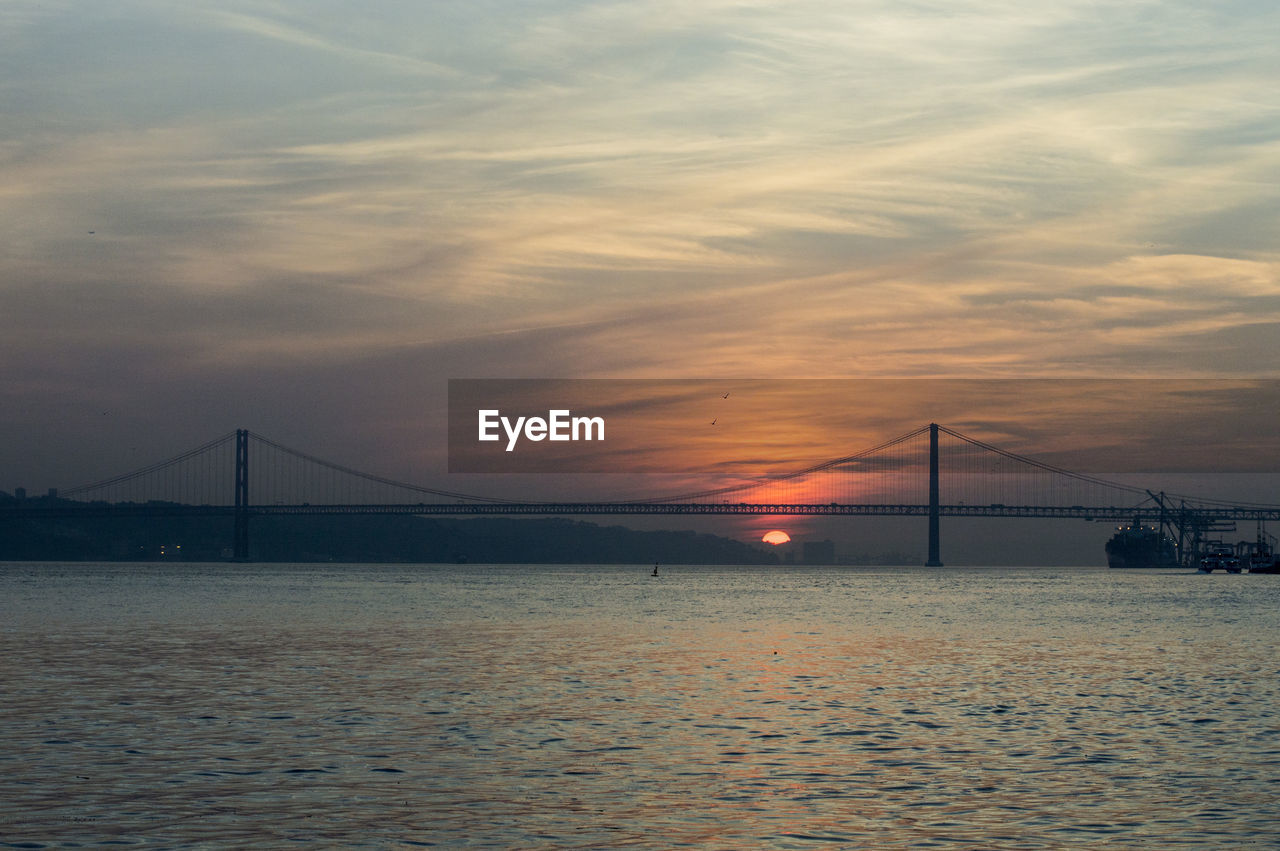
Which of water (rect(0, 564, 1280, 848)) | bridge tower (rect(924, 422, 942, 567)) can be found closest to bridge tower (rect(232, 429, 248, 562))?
bridge tower (rect(924, 422, 942, 567))

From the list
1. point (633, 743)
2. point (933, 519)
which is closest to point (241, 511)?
point (933, 519)

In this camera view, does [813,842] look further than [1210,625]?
No

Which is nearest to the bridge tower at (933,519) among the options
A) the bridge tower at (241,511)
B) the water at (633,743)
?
the bridge tower at (241,511)

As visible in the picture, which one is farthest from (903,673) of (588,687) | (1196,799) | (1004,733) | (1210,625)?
(1210,625)

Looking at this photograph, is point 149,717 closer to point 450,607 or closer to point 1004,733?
point 1004,733

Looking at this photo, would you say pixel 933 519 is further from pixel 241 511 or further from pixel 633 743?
pixel 633 743

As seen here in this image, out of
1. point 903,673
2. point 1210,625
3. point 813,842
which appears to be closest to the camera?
point 813,842

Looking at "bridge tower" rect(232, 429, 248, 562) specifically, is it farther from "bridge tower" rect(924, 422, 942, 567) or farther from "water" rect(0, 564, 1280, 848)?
"water" rect(0, 564, 1280, 848)

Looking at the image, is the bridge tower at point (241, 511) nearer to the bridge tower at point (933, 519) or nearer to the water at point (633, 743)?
the bridge tower at point (933, 519)
